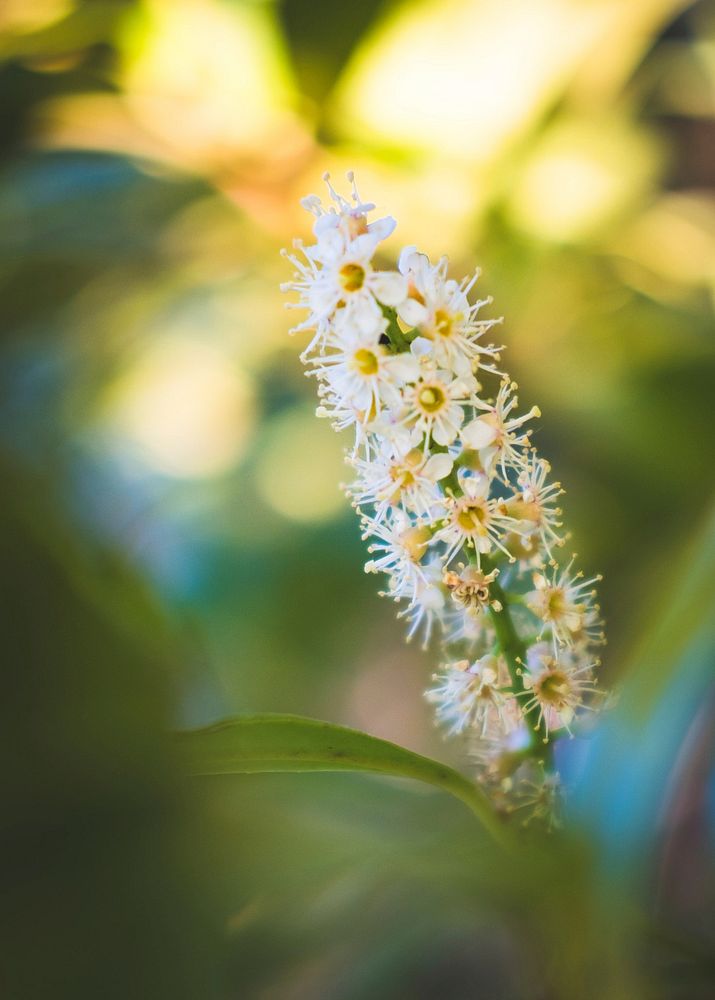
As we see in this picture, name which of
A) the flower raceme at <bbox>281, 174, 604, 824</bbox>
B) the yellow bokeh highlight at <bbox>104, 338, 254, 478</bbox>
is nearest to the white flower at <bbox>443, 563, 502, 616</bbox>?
the flower raceme at <bbox>281, 174, 604, 824</bbox>

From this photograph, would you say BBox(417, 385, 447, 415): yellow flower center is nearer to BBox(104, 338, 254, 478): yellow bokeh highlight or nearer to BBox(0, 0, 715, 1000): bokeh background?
BBox(0, 0, 715, 1000): bokeh background

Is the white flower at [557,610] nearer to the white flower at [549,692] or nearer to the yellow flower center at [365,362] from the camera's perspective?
the white flower at [549,692]

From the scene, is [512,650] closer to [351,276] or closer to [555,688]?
[555,688]

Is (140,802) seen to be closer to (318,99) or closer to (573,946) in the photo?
(573,946)

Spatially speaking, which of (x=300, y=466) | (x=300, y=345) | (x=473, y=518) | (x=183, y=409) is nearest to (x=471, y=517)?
(x=473, y=518)

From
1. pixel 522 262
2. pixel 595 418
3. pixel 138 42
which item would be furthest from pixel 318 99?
pixel 595 418
